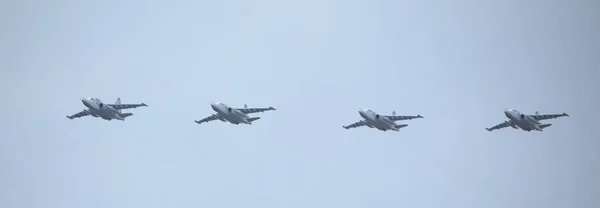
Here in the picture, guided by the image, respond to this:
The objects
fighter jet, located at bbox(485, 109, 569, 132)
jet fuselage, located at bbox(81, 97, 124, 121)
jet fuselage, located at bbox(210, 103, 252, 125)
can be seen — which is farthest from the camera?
fighter jet, located at bbox(485, 109, 569, 132)

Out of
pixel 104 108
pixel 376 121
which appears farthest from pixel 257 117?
pixel 104 108

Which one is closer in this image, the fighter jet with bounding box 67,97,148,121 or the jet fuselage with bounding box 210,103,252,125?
the fighter jet with bounding box 67,97,148,121

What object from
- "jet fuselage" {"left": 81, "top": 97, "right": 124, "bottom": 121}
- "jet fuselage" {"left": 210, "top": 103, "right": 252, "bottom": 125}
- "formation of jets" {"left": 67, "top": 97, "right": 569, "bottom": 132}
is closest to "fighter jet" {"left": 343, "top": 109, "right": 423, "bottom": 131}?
"formation of jets" {"left": 67, "top": 97, "right": 569, "bottom": 132}

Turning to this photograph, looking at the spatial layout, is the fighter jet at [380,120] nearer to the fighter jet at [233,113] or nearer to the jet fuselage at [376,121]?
the jet fuselage at [376,121]

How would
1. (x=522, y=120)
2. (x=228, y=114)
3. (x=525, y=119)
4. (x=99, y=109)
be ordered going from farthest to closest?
(x=522, y=120)
(x=525, y=119)
(x=228, y=114)
(x=99, y=109)

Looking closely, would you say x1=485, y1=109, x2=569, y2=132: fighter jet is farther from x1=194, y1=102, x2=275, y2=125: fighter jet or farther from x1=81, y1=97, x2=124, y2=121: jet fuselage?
x1=81, y1=97, x2=124, y2=121: jet fuselage

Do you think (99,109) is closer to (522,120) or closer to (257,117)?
Result: (257,117)

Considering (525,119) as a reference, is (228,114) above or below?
above

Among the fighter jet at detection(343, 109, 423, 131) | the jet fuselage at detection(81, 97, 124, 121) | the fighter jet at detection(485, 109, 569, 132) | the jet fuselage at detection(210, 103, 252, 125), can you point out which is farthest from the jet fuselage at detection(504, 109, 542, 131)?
the jet fuselage at detection(81, 97, 124, 121)

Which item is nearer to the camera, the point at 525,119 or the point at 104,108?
the point at 104,108

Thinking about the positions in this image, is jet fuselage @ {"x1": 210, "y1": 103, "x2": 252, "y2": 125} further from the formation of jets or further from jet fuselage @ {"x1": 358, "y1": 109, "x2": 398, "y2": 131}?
jet fuselage @ {"x1": 358, "y1": 109, "x2": 398, "y2": 131}

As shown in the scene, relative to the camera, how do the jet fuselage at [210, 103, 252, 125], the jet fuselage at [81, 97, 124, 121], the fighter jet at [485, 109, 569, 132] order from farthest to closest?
the fighter jet at [485, 109, 569, 132] → the jet fuselage at [210, 103, 252, 125] → the jet fuselage at [81, 97, 124, 121]

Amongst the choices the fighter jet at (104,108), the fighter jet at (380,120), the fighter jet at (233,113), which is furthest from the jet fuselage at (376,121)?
the fighter jet at (104,108)

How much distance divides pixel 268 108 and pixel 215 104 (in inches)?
207
